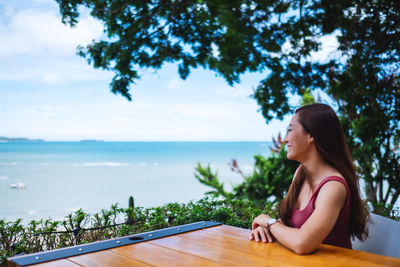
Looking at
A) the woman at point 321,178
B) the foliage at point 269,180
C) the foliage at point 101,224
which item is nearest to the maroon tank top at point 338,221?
the woman at point 321,178

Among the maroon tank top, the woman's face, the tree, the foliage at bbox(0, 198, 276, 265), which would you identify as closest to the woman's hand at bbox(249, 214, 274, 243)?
the maroon tank top

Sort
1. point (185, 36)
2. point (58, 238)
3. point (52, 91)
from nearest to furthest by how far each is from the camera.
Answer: point (58, 238) → point (185, 36) → point (52, 91)

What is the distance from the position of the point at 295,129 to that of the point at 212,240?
32.8 inches

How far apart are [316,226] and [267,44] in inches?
141

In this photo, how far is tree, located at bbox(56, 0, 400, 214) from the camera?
4.29 metres

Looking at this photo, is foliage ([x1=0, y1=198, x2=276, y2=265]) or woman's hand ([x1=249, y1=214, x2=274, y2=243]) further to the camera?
foliage ([x1=0, y1=198, x2=276, y2=265])

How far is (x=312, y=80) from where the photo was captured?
5.26 meters

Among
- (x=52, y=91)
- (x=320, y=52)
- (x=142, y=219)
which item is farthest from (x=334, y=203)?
(x=52, y=91)

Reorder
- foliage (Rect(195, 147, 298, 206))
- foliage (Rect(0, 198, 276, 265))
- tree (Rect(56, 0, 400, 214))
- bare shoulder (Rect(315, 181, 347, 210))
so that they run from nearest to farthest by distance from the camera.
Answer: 1. bare shoulder (Rect(315, 181, 347, 210))
2. foliage (Rect(0, 198, 276, 265))
3. tree (Rect(56, 0, 400, 214))
4. foliage (Rect(195, 147, 298, 206))

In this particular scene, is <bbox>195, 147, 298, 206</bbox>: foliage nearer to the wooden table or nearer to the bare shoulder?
the bare shoulder

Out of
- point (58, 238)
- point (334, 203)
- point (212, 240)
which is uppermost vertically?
point (334, 203)

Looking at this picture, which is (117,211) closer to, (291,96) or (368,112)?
(291,96)

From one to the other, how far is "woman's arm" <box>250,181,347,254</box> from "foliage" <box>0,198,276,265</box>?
1.69 m

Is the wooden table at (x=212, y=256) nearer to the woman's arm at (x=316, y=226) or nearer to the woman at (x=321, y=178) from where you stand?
the woman's arm at (x=316, y=226)
